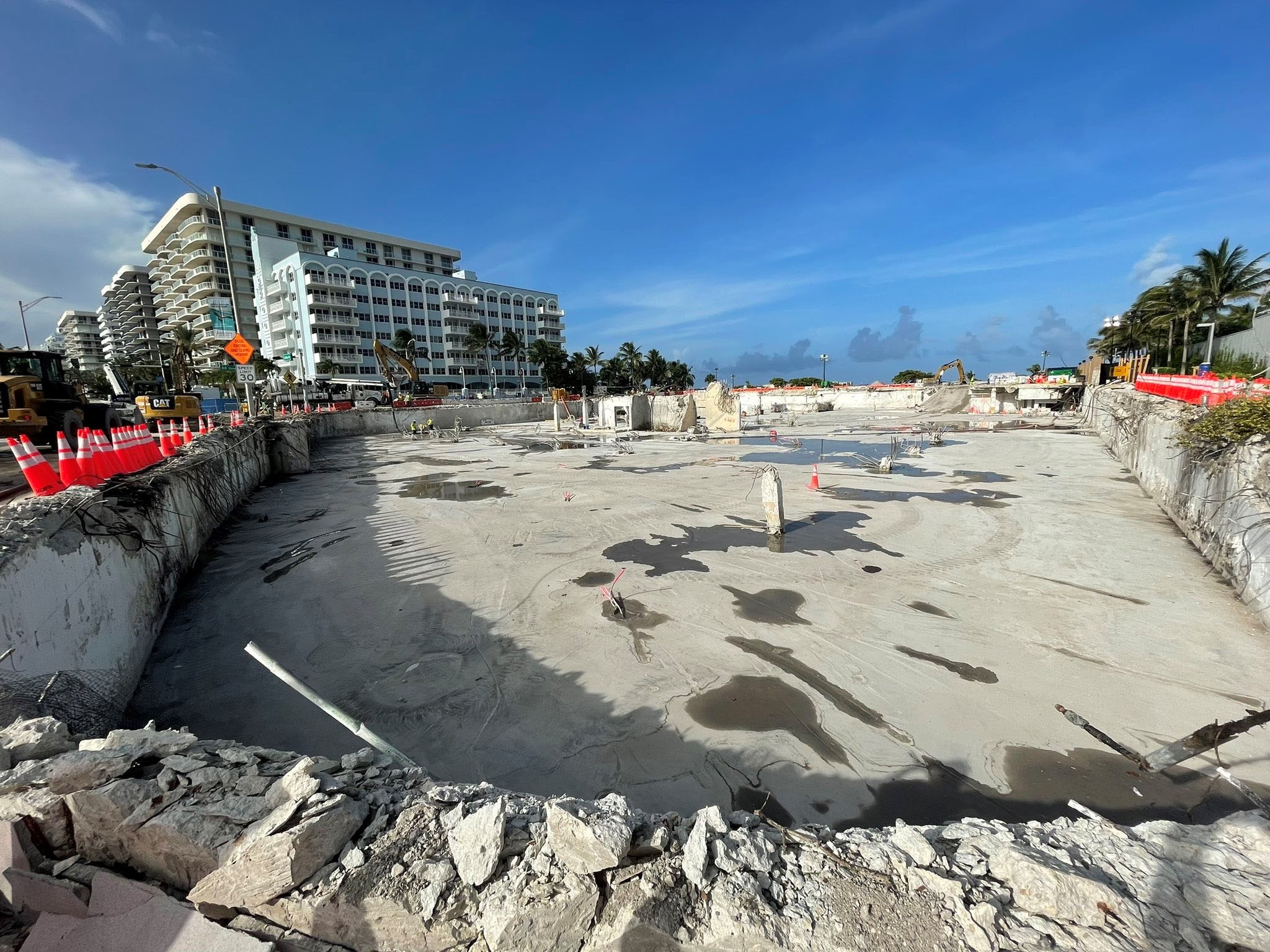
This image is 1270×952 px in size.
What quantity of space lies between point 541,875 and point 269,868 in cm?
132

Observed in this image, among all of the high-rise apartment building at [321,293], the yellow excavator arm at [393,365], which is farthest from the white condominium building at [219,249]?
the yellow excavator arm at [393,365]

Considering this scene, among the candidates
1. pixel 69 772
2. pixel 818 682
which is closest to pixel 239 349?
pixel 69 772

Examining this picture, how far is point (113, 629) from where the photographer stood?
5668mm

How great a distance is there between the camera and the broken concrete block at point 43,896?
97.8 inches

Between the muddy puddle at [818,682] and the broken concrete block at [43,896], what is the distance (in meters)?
5.53

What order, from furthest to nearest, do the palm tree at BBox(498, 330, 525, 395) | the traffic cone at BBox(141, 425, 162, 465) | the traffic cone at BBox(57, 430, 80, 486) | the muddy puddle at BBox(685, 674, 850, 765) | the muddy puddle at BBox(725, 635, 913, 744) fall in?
the palm tree at BBox(498, 330, 525, 395) → the traffic cone at BBox(141, 425, 162, 465) → the traffic cone at BBox(57, 430, 80, 486) → the muddy puddle at BBox(725, 635, 913, 744) → the muddy puddle at BBox(685, 674, 850, 765)

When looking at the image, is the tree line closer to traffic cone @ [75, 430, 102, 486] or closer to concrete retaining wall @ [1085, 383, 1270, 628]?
concrete retaining wall @ [1085, 383, 1270, 628]

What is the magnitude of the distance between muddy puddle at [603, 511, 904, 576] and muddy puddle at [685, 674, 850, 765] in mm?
3365

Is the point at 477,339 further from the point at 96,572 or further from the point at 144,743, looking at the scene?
the point at 144,743

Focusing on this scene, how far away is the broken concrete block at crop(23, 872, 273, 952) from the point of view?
7.72 ft

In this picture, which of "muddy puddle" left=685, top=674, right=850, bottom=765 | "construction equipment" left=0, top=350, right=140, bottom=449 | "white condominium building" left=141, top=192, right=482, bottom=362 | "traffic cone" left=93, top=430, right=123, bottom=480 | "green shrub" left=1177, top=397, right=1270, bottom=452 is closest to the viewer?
"muddy puddle" left=685, top=674, right=850, bottom=765

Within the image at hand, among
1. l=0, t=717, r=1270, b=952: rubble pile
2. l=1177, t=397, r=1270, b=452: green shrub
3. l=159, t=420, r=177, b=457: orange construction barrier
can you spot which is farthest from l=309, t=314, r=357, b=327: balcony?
l=1177, t=397, r=1270, b=452: green shrub

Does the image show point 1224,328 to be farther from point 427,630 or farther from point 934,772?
point 427,630

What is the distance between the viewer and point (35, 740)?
316cm
